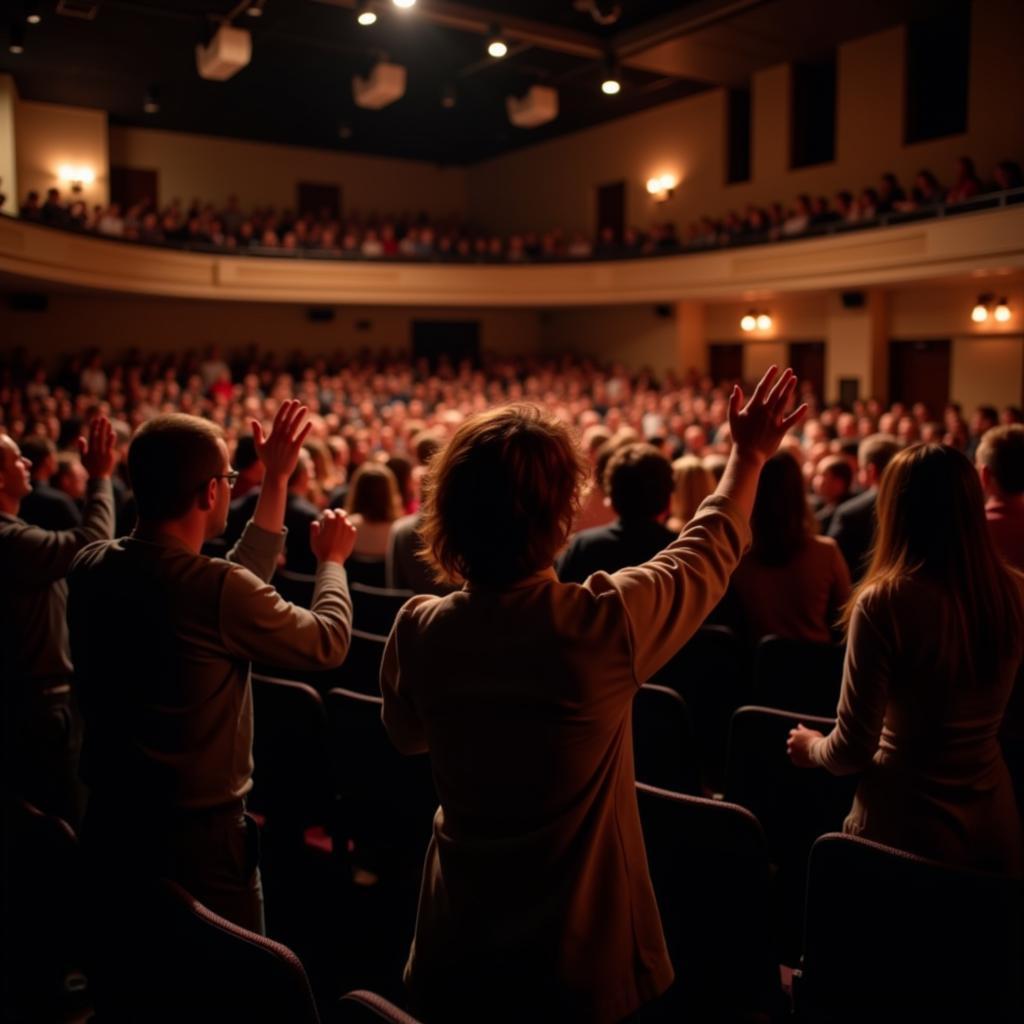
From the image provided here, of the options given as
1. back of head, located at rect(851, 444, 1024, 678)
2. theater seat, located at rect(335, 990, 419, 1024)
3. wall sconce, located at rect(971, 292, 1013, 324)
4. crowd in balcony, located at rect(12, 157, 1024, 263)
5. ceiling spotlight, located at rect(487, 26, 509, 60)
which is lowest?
theater seat, located at rect(335, 990, 419, 1024)

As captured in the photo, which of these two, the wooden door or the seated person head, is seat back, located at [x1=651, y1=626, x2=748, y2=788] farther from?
the wooden door

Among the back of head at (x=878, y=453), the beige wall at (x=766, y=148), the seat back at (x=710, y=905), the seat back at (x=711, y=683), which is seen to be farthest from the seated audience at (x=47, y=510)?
the beige wall at (x=766, y=148)

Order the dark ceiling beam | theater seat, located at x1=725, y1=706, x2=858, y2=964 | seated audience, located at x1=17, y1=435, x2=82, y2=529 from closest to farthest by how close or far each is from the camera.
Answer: theater seat, located at x1=725, y1=706, x2=858, y2=964 < seated audience, located at x1=17, y1=435, x2=82, y2=529 < the dark ceiling beam

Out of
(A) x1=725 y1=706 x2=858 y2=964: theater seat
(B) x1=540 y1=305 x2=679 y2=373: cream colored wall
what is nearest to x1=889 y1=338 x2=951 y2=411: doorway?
(B) x1=540 y1=305 x2=679 y2=373: cream colored wall

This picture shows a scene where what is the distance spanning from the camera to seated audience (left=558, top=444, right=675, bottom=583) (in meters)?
3.30

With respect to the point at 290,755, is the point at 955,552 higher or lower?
higher

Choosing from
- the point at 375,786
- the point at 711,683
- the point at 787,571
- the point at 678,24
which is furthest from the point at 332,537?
the point at 678,24

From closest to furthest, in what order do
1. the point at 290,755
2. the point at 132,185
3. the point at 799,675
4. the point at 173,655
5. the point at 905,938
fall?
the point at 905,938, the point at 173,655, the point at 290,755, the point at 799,675, the point at 132,185

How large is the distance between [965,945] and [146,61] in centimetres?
1599

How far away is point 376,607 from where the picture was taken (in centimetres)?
420

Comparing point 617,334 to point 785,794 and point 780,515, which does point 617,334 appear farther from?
point 785,794

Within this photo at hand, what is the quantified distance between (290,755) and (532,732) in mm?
1761

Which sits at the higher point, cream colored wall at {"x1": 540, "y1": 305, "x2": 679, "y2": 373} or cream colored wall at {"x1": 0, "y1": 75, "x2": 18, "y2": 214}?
cream colored wall at {"x1": 0, "y1": 75, "x2": 18, "y2": 214}

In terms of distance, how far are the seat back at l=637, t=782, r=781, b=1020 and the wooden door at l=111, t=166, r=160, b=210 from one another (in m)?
18.4
